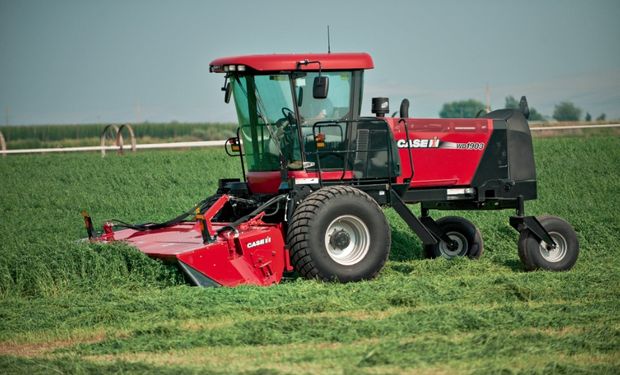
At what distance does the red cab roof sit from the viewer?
11.3 meters

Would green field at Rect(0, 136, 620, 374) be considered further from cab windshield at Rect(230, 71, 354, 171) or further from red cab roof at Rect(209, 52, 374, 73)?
red cab roof at Rect(209, 52, 374, 73)

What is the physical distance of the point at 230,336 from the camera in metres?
8.20

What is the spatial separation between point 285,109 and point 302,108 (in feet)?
0.75

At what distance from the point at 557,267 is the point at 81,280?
6.03 metres

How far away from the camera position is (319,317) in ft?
29.3

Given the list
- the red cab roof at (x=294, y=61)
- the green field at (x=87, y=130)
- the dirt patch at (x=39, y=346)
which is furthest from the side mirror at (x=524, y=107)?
the green field at (x=87, y=130)

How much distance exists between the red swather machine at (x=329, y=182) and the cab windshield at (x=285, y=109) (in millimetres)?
14

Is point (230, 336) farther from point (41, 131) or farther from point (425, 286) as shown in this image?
point (41, 131)

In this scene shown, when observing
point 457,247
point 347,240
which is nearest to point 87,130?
point 457,247

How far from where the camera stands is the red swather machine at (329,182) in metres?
10.9

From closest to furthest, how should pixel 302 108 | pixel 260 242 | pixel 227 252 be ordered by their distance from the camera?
pixel 227 252 < pixel 260 242 < pixel 302 108

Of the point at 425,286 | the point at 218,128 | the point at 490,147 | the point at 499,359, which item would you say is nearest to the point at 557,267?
the point at 490,147

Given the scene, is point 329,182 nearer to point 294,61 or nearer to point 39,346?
point 294,61

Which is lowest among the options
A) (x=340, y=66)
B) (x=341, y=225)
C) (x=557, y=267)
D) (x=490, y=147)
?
(x=557, y=267)
